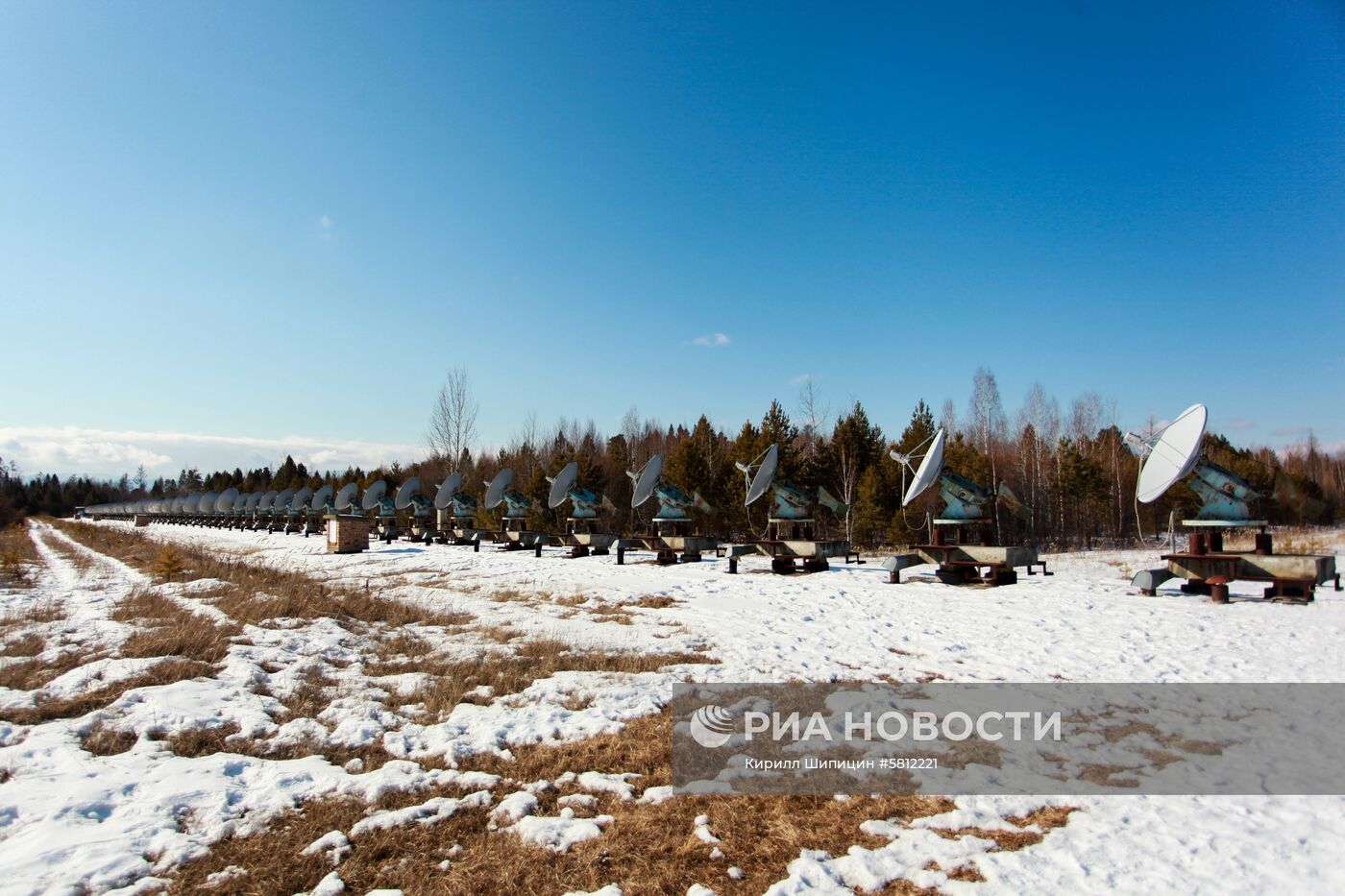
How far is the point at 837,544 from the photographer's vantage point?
69.9 feet

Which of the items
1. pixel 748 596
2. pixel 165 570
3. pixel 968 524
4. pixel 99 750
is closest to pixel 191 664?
pixel 99 750

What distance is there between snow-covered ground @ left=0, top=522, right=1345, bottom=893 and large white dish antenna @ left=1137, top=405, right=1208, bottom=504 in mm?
2471

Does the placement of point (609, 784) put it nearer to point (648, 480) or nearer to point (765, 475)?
point (765, 475)

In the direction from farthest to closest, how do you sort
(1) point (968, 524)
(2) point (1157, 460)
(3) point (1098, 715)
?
(1) point (968, 524)
(2) point (1157, 460)
(3) point (1098, 715)

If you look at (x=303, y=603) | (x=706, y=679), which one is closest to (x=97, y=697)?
(x=303, y=603)

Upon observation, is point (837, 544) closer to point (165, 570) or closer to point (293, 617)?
point (293, 617)

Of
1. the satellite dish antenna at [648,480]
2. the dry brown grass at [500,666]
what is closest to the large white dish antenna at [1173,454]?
the dry brown grass at [500,666]

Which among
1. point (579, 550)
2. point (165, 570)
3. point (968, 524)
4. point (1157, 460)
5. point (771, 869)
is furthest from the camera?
point (579, 550)

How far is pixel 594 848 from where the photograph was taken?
4160 millimetres

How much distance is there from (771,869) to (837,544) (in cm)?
1814

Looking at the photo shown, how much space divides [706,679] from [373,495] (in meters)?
42.0

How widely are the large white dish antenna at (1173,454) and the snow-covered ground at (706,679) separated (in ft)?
8.11

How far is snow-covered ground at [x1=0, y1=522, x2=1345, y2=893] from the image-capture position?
3.88m

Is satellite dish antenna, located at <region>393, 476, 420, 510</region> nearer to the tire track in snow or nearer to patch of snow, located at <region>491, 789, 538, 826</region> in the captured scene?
the tire track in snow
